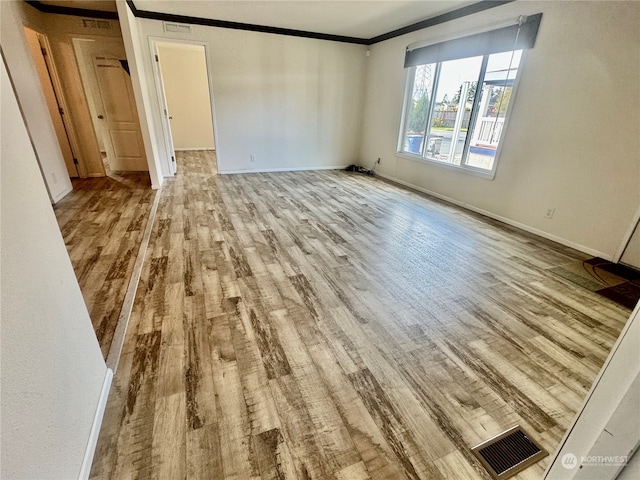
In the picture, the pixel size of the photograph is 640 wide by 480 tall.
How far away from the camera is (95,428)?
3.90ft

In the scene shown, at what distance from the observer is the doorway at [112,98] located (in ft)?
16.2

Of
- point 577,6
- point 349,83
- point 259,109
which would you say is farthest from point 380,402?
point 349,83

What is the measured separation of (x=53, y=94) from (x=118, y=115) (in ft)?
2.95

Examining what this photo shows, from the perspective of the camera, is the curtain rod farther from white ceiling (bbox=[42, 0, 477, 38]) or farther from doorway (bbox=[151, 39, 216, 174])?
doorway (bbox=[151, 39, 216, 174])

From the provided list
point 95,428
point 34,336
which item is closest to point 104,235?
point 95,428

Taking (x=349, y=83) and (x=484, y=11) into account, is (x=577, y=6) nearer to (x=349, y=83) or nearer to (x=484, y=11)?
(x=484, y=11)

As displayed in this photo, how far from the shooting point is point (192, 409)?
1331 mm

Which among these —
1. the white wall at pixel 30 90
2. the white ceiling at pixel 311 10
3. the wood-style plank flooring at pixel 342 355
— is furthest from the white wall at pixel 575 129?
the white wall at pixel 30 90

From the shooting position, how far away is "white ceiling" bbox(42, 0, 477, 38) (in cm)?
389

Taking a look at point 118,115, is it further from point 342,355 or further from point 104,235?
point 342,355

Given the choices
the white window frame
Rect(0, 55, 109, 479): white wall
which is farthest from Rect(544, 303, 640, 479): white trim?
the white window frame

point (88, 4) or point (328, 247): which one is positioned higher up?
point (88, 4)

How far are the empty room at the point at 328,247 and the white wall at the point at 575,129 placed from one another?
0.06 ft

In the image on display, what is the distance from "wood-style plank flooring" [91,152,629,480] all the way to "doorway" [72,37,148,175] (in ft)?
11.3
